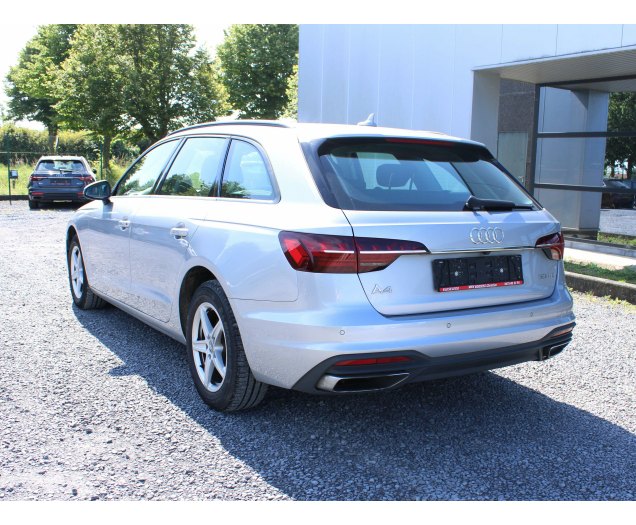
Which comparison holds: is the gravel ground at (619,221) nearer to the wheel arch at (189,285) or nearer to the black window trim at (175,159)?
the black window trim at (175,159)

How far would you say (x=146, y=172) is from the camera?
192 inches

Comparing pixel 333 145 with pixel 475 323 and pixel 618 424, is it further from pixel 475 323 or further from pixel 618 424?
pixel 618 424

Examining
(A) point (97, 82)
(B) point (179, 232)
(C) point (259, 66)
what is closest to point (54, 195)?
(A) point (97, 82)

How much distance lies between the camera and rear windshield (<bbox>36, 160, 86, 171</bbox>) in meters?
19.7

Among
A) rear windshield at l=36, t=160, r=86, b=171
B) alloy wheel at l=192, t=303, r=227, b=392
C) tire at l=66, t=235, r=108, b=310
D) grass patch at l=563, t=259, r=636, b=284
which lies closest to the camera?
alloy wheel at l=192, t=303, r=227, b=392

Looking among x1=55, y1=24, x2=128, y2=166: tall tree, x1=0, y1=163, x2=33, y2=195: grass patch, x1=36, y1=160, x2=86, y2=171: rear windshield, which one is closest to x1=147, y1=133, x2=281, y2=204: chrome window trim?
x1=36, y1=160, x2=86, y2=171: rear windshield

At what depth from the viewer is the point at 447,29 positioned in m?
10.6

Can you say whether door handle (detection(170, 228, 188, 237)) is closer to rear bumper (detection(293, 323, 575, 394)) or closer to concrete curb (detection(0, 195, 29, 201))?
rear bumper (detection(293, 323, 575, 394))

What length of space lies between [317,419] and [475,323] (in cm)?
111

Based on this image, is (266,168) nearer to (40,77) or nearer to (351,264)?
(351,264)

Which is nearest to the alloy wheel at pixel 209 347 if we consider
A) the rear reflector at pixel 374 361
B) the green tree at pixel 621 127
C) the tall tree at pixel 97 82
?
the rear reflector at pixel 374 361

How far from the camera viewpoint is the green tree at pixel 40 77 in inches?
1817

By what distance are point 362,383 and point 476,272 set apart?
825 mm
